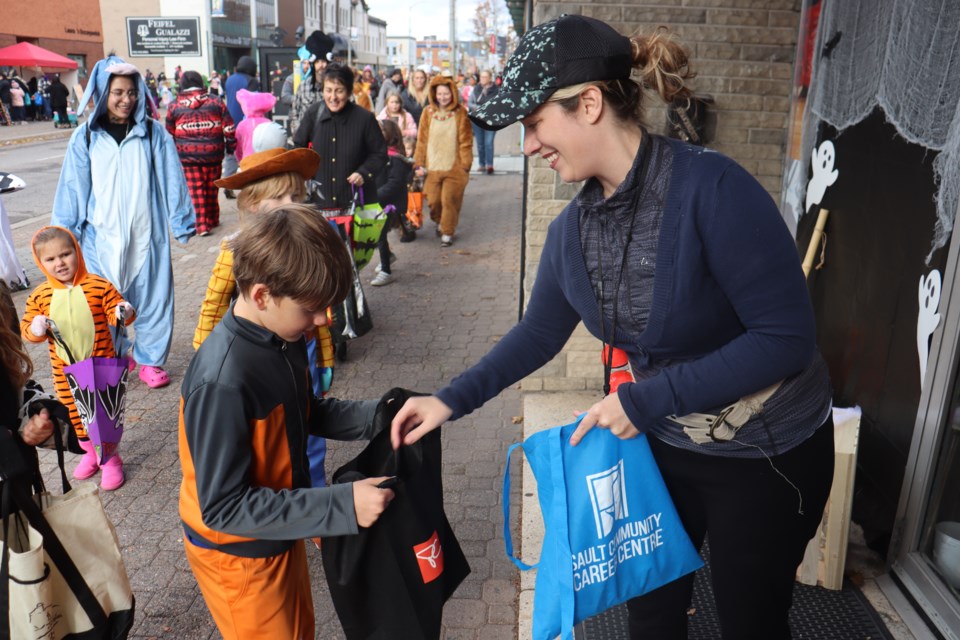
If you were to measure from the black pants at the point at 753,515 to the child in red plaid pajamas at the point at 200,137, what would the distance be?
1008cm

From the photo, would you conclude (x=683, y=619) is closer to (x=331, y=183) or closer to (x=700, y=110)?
(x=700, y=110)

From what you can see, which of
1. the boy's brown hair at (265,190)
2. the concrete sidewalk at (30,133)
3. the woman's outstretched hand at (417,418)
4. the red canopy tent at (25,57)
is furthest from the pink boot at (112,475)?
A: the red canopy tent at (25,57)

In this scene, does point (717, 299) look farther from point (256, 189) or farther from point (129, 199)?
point (129, 199)

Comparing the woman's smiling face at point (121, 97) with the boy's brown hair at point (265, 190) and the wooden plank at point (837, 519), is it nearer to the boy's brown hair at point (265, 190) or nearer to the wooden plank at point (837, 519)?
the boy's brown hair at point (265, 190)

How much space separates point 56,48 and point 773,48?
159 feet

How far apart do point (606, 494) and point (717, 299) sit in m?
0.59

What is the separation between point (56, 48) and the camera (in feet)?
147

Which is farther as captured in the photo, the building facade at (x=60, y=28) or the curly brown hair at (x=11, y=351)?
the building facade at (x=60, y=28)

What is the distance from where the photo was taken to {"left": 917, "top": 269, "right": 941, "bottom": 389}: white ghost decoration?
10.5 feet

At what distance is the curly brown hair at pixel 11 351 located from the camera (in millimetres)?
2631

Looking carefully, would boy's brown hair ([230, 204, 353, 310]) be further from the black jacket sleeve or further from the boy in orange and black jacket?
the black jacket sleeve

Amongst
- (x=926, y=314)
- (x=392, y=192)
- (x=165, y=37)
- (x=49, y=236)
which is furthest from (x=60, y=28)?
(x=926, y=314)

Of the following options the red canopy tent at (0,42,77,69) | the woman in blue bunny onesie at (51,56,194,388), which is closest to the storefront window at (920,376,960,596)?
the woman in blue bunny onesie at (51,56,194,388)

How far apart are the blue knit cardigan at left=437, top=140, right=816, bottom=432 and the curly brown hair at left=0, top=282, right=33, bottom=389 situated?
1.94m
